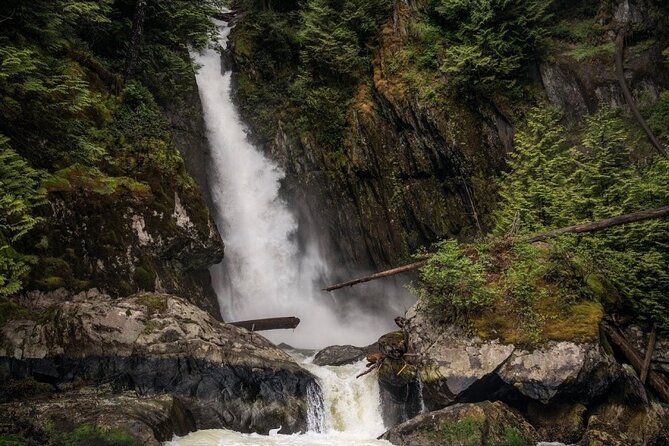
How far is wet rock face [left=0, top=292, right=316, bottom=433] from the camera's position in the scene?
8883 millimetres

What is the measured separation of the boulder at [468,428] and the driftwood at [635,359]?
2861mm

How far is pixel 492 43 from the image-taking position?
50.6 feet

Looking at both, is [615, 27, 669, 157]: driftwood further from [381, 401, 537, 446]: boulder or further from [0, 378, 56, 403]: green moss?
[0, 378, 56, 403]: green moss

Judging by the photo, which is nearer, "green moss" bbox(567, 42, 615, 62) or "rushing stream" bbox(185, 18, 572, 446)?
"green moss" bbox(567, 42, 615, 62)

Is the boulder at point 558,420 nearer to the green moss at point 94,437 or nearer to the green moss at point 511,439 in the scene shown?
the green moss at point 511,439

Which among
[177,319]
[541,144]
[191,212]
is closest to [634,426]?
[541,144]

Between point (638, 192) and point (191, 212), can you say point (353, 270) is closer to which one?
point (191, 212)

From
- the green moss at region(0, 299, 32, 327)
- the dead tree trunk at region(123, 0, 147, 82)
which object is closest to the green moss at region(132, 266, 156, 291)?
the green moss at region(0, 299, 32, 327)

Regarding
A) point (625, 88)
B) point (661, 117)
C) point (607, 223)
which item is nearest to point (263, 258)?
point (607, 223)

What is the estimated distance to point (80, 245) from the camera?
1118 cm

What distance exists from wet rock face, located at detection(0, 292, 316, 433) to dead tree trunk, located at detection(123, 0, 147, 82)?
8622 mm

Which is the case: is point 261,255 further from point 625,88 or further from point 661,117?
point 625,88

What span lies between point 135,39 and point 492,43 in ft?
41.2

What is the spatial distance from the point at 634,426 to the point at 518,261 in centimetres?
406
